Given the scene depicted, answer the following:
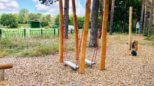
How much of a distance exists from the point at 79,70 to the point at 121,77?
124cm

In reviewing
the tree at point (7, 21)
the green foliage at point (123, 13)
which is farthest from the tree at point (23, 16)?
the green foliage at point (123, 13)

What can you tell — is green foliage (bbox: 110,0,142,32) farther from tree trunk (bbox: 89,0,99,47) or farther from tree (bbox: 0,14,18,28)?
tree trunk (bbox: 89,0,99,47)

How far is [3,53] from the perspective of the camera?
11531 millimetres

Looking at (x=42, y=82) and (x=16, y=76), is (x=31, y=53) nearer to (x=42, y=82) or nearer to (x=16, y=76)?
(x=16, y=76)

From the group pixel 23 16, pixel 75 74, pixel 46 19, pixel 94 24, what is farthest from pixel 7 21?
pixel 75 74

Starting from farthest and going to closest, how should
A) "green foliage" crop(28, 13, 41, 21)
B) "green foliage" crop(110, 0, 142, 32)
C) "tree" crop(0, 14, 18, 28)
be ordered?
1. "green foliage" crop(28, 13, 41, 21)
2. "tree" crop(0, 14, 18, 28)
3. "green foliage" crop(110, 0, 142, 32)

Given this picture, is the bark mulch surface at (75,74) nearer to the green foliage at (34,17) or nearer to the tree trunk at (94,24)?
the tree trunk at (94,24)

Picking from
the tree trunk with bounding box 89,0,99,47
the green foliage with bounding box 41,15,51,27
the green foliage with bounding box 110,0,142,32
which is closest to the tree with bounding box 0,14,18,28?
the green foliage with bounding box 41,15,51,27

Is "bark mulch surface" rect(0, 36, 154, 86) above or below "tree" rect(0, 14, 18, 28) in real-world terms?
below

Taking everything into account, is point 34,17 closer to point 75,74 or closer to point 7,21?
point 7,21

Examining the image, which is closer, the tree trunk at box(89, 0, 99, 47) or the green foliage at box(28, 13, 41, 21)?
the tree trunk at box(89, 0, 99, 47)

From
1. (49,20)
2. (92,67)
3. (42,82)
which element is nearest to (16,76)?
(42,82)

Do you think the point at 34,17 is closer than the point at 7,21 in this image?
No

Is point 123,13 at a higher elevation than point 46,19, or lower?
higher
